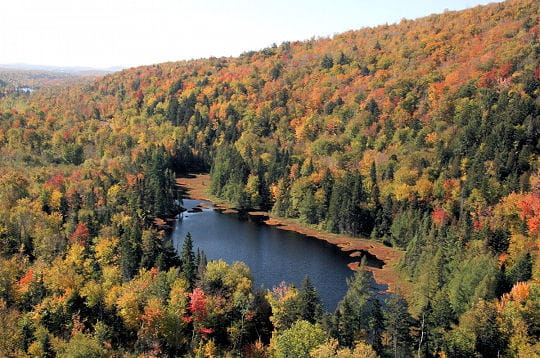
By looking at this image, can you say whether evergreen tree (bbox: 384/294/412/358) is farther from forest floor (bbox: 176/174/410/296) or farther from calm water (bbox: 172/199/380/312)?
forest floor (bbox: 176/174/410/296)

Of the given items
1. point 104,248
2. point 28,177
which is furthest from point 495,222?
point 28,177

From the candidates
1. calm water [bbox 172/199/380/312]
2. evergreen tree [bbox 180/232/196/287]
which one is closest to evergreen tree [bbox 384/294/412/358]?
calm water [bbox 172/199/380/312]

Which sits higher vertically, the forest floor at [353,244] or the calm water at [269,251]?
the forest floor at [353,244]

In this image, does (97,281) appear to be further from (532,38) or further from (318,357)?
(532,38)

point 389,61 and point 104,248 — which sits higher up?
point 389,61

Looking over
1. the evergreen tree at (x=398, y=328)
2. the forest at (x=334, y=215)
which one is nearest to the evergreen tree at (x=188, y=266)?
the forest at (x=334, y=215)

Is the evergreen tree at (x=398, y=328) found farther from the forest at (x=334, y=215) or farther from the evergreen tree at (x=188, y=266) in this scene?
the evergreen tree at (x=188, y=266)

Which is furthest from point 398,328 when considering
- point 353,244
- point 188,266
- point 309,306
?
point 353,244
